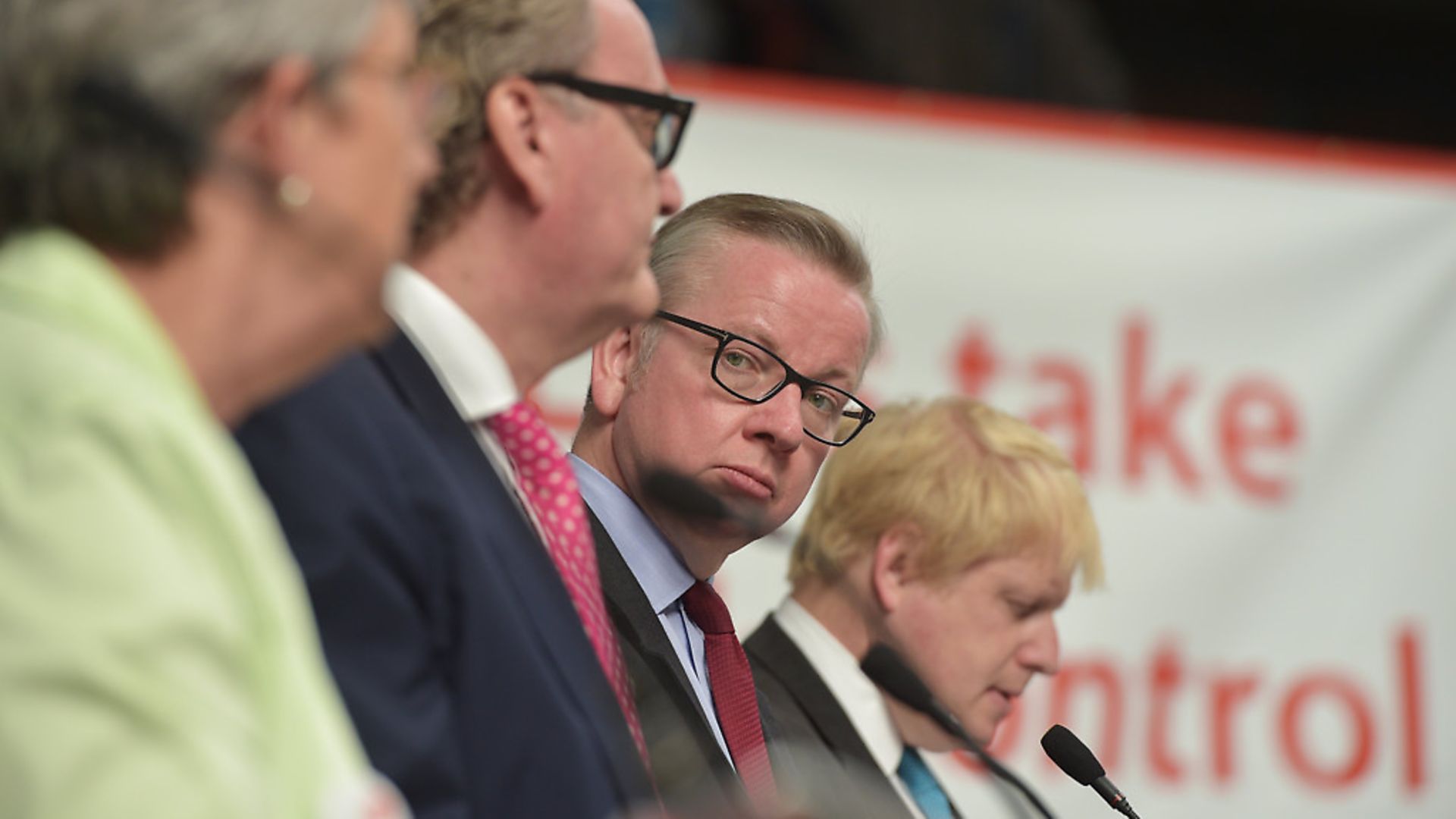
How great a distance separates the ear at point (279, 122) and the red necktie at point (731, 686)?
122cm

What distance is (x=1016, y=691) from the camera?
3031 millimetres

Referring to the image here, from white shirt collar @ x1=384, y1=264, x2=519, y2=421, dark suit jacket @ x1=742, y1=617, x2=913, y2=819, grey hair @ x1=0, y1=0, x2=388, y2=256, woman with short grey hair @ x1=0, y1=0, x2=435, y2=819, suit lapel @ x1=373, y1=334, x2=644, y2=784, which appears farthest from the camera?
dark suit jacket @ x1=742, y1=617, x2=913, y2=819

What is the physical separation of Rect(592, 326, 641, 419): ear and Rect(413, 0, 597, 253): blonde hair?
2.65 ft

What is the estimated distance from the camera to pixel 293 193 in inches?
41.7

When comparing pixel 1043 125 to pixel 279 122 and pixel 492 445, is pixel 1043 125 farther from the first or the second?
pixel 279 122

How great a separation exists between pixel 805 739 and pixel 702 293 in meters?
0.60

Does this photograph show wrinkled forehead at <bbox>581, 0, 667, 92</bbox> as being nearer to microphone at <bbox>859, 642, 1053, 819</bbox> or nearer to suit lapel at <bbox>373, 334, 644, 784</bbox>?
suit lapel at <bbox>373, 334, 644, 784</bbox>

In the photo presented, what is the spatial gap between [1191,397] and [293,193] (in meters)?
2.98

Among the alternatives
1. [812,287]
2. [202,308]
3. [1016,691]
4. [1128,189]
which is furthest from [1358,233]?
[202,308]

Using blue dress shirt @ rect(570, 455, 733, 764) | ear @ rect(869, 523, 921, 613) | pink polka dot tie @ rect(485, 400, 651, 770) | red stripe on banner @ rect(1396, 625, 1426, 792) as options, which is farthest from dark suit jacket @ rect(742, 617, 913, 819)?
red stripe on banner @ rect(1396, 625, 1426, 792)

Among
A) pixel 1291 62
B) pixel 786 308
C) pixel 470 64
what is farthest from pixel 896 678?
pixel 1291 62

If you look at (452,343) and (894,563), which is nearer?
(452,343)

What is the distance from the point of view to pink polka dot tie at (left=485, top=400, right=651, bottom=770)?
5.29 ft

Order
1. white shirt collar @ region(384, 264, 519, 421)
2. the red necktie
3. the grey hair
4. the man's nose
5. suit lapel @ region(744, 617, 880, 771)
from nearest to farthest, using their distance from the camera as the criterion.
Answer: the grey hair
white shirt collar @ region(384, 264, 519, 421)
the red necktie
suit lapel @ region(744, 617, 880, 771)
the man's nose
